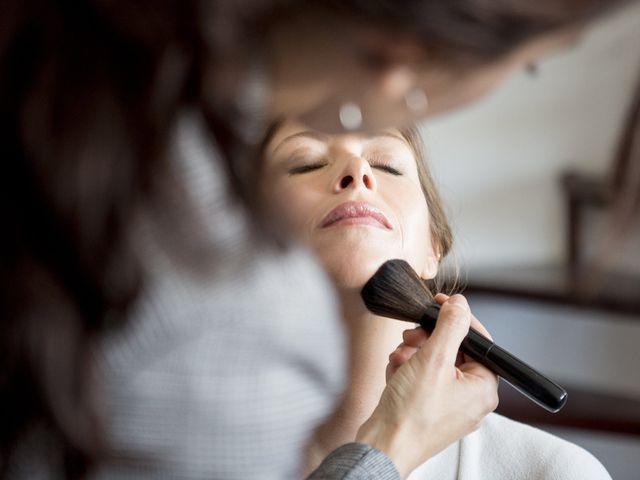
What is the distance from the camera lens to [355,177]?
103cm

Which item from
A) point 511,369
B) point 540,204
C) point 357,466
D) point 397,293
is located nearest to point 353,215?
point 397,293

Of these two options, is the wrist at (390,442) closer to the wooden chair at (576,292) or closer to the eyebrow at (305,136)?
the eyebrow at (305,136)

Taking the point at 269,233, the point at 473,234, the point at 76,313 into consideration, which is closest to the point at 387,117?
the point at 269,233

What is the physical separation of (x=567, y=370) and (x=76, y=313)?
1986 mm

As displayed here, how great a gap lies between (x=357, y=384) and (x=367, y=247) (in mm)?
158

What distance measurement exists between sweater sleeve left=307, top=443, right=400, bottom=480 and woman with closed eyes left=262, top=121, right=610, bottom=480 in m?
0.28

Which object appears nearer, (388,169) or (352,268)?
(352,268)

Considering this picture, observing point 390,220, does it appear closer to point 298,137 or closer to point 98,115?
point 298,137

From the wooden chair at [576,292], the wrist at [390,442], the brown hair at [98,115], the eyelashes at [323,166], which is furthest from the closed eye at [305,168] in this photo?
the wooden chair at [576,292]

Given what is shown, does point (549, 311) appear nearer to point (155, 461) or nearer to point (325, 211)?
point (325, 211)

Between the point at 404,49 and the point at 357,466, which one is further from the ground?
the point at 404,49

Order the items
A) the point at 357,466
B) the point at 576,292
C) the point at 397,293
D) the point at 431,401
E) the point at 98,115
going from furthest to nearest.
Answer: the point at 576,292
the point at 397,293
the point at 431,401
the point at 357,466
the point at 98,115

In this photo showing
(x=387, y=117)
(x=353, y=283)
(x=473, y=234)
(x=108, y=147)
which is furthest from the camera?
(x=473, y=234)

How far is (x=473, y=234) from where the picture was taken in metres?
2.35
